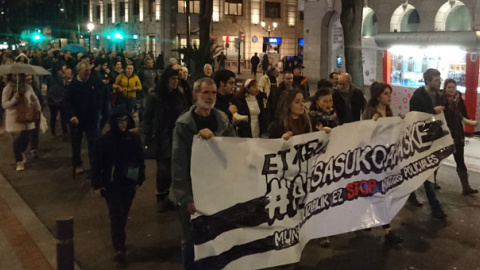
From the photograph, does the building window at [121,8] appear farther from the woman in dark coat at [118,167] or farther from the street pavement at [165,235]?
the woman in dark coat at [118,167]

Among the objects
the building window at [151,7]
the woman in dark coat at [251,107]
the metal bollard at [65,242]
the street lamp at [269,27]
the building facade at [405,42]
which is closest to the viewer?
the metal bollard at [65,242]

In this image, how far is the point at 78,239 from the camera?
263 inches

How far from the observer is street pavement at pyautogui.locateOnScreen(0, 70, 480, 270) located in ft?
19.6

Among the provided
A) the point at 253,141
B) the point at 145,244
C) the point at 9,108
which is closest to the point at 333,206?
the point at 253,141

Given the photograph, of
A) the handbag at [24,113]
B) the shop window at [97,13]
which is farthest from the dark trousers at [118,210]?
the shop window at [97,13]

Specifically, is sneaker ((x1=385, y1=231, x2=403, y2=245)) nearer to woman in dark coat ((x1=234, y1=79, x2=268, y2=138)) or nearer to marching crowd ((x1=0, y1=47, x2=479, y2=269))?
marching crowd ((x1=0, y1=47, x2=479, y2=269))

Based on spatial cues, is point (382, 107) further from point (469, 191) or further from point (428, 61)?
point (428, 61)

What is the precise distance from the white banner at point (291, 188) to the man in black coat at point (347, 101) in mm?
1623

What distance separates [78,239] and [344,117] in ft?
12.6

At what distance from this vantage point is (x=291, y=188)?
524cm

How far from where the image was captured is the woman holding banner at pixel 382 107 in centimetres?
649

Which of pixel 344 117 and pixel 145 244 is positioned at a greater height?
pixel 344 117

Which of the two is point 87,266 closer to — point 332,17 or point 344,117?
point 344,117

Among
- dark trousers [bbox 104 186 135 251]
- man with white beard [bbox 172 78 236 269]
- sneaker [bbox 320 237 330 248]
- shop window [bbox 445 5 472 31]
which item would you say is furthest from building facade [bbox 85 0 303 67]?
man with white beard [bbox 172 78 236 269]
